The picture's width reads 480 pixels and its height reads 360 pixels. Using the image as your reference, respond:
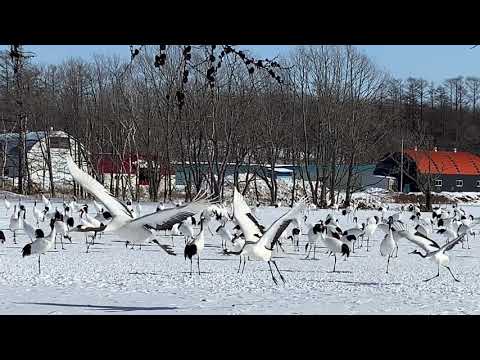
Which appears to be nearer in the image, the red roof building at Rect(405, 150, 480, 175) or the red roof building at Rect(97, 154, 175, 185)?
the red roof building at Rect(97, 154, 175, 185)

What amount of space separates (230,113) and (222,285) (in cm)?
277

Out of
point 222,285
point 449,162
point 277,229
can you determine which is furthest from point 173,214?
point 449,162

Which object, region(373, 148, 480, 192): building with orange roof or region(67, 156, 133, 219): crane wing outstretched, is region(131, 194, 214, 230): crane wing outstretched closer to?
region(67, 156, 133, 219): crane wing outstretched

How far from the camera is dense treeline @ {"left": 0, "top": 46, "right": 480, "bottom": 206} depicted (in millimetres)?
2755

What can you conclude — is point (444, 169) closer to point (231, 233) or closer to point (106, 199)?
point (231, 233)

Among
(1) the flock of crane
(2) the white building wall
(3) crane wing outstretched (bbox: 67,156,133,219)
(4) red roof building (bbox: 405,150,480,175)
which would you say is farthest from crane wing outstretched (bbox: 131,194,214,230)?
(4) red roof building (bbox: 405,150,480,175)

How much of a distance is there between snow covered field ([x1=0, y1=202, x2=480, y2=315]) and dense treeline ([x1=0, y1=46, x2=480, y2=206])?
1.05 meters

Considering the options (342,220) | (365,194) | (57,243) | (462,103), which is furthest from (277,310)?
(462,103)

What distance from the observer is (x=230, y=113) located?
3.96m

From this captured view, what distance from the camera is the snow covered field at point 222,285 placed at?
514 cm

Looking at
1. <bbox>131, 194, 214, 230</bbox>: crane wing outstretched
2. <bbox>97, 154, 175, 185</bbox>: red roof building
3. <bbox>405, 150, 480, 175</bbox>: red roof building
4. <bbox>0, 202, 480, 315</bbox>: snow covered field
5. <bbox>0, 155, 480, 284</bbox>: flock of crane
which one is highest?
<bbox>405, 150, 480, 175</bbox>: red roof building
